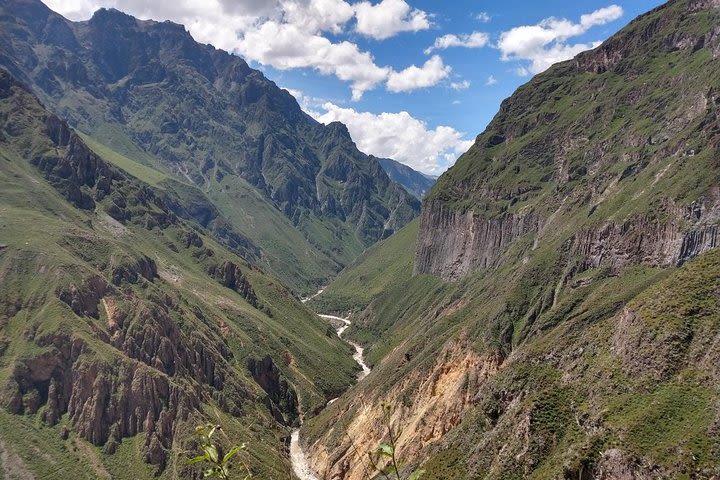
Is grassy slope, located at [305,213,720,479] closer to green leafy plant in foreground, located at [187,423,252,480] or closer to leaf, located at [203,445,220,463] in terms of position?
green leafy plant in foreground, located at [187,423,252,480]

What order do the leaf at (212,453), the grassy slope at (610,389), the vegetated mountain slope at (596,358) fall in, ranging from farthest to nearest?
the vegetated mountain slope at (596,358)
the grassy slope at (610,389)
the leaf at (212,453)

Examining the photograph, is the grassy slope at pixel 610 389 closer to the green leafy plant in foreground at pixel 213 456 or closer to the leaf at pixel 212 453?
the green leafy plant in foreground at pixel 213 456

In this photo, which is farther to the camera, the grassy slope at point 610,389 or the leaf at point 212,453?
the grassy slope at point 610,389

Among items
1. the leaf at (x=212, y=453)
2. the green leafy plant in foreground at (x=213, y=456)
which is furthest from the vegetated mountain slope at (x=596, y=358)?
the leaf at (x=212, y=453)

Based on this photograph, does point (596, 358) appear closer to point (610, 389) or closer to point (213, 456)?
point (610, 389)

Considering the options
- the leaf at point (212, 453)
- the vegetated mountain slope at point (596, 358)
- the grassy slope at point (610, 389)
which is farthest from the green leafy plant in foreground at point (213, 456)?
the grassy slope at point (610, 389)

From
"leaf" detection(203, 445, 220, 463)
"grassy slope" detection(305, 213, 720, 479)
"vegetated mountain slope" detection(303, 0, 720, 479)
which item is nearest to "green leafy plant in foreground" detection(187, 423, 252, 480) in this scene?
"leaf" detection(203, 445, 220, 463)

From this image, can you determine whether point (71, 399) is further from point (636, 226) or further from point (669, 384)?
point (636, 226)

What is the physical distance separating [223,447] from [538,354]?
297 feet

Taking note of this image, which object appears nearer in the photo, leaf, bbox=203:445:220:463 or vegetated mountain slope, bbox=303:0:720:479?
leaf, bbox=203:445:220:463

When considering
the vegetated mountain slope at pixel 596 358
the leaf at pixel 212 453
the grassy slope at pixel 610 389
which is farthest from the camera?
the vegetated mountain slope at pixel 596 358

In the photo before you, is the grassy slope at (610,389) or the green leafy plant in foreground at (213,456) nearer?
the green leafy plant in foreground at (213,456)

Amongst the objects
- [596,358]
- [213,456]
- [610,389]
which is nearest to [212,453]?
[213,456]

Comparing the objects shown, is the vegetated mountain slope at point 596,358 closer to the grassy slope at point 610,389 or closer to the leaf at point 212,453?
the grassy slope at point 610,389
